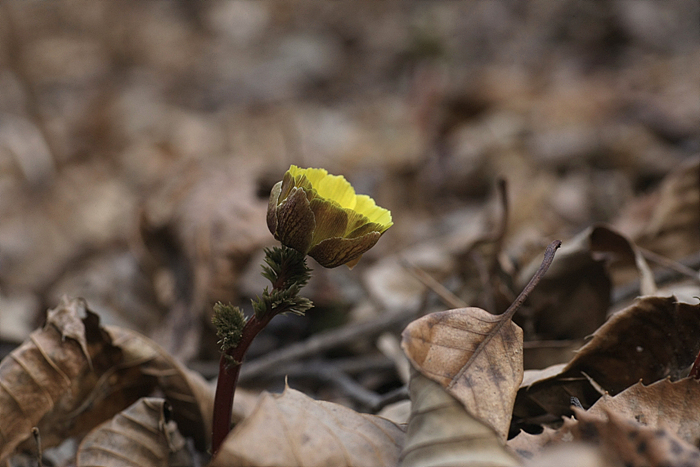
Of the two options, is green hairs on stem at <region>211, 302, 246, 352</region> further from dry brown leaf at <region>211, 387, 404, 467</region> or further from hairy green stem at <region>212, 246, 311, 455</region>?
dry brown leaf at <region>211, 387, 404, 467</region>

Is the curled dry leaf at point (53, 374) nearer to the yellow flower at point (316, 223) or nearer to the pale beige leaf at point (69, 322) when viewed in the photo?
the pale beige leaf at point (69, 322)

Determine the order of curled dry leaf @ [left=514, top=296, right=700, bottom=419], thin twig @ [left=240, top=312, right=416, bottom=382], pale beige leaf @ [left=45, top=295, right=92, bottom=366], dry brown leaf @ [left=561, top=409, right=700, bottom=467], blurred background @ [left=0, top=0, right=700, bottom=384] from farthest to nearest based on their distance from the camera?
1. blurred background @ [left=0, top=0, right=700, bottom=384]
2. thin twig @ [left=240, top=312, right=416, bottom=382]
3. pale beige leaf @ [left=45, top=295, right=92, bottom=366]
4. curled dry leaf @ [left=514, top=296, right=700, bottom=419]
5. dry brown leaf @ [left=561, top=409, right=700, bottom=467]

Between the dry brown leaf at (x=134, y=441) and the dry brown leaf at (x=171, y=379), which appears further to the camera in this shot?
the dry brown leaf at (x=171, y=379)

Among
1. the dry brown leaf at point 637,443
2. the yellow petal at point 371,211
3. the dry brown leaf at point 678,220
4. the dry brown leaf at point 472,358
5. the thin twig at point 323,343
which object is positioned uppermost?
the yellow petal at point 371,211

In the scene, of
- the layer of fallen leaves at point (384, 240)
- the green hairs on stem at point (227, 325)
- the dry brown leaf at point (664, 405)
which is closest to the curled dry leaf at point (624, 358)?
the layer of fallen leaves at point (384, 240)

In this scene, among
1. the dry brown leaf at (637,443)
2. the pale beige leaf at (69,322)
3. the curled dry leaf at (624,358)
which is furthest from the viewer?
the pale beige leaf at (69,322)

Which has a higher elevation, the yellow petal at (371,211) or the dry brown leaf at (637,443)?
the yellow petal at (371,211)

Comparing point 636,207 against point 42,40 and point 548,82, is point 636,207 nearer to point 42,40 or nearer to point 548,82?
point 548,82

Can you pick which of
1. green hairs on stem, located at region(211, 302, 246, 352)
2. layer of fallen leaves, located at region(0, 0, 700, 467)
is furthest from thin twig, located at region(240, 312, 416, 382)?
green hairs on stem, located at region(211, 302, 246, 352)
